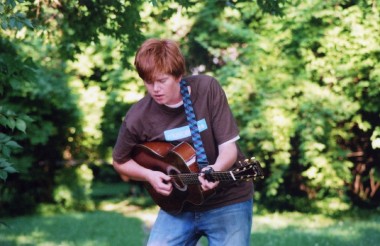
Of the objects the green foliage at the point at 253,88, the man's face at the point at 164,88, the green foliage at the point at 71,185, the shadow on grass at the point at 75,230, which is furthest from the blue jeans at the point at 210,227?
the green foliage at the point at 71,185

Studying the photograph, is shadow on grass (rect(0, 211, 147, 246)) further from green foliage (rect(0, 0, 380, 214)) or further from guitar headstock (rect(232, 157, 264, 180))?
guitar headstock (rect(232, 157, 264, 180))

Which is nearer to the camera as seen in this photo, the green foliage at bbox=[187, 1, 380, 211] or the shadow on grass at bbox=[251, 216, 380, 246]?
the shadow on grass at bbox=[251, 216, 380, 246]

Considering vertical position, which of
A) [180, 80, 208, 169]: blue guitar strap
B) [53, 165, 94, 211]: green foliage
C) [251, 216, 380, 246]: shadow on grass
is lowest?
[53, 165, 94, 211]: green foliage

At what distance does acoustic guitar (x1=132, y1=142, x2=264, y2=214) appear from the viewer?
3449 millimetres

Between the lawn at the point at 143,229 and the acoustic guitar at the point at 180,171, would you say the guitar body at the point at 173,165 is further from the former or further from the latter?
the lawn at the point at 143,229

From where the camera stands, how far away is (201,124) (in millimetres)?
3637

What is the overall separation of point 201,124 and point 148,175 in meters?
0.48

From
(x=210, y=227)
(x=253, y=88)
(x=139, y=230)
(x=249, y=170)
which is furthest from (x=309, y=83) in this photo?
(x=249, y=170)

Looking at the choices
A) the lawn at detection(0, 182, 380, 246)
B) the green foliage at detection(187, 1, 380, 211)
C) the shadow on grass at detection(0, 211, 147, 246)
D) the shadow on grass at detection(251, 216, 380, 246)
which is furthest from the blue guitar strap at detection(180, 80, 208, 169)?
the green foliage at detection(187, 1, 380, 211)

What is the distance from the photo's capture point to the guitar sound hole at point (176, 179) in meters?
3.71

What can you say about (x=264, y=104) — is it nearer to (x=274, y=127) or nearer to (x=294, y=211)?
(x=274, y=127)

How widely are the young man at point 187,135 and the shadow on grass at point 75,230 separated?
6215 mm

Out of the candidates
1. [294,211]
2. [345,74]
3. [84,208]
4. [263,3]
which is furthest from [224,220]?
[84,208]

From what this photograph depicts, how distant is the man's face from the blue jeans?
2.34 feet
